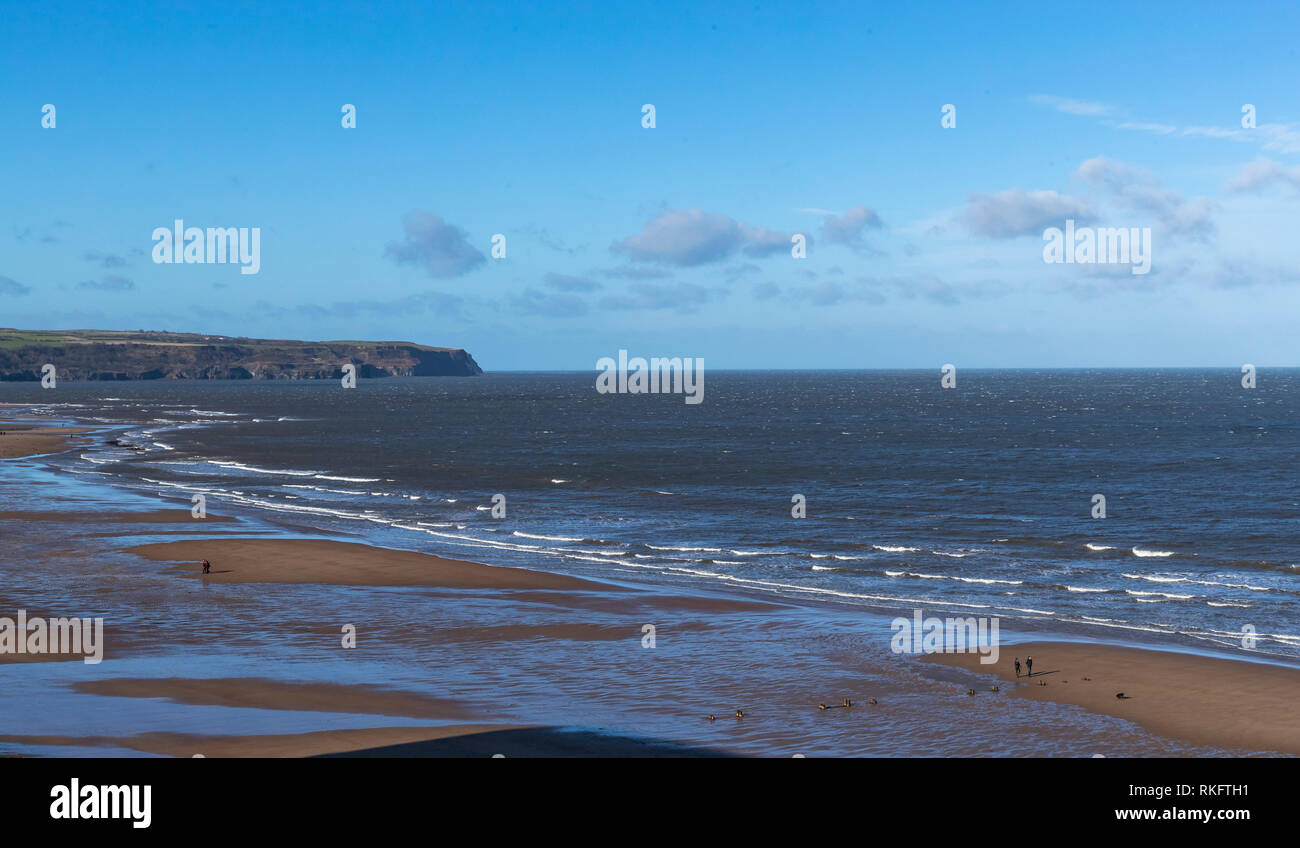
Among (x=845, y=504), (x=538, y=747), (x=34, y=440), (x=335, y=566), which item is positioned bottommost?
(x=538, y=747)

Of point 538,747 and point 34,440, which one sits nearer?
point 538,747

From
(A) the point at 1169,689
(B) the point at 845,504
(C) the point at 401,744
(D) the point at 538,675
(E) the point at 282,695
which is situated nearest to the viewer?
(C) the point at 401,744

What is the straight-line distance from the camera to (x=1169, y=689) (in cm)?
2361

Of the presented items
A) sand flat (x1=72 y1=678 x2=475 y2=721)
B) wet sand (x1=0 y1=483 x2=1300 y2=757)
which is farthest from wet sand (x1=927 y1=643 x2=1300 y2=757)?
sand flat (x1=72 y1=678 x2=475 y2=721)

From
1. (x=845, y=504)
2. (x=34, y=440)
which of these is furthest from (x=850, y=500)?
(x=34, y=440)

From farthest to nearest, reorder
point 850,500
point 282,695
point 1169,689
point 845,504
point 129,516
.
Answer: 1. point 850,500
2. point 845,504
3. point 129,516
4. point 1169,689
5. point 282,695

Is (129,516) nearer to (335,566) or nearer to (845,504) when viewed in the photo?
(335,566)

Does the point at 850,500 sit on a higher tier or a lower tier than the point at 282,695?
higher

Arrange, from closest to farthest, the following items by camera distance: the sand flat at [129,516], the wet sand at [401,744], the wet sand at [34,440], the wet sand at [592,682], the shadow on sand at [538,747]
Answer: the wet sand at [401,744] → the shadow on sand at [538,747] → the wet sand at [592,682] → the sand flat at [129,516] → the wet sand at [34,440]

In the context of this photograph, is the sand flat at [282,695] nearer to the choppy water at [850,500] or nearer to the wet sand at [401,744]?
the wet sand at [401,744]

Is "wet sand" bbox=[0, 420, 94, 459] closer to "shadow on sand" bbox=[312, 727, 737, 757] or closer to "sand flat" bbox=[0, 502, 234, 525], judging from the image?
"sand flat" bbox=[0, 502, 234, 525]

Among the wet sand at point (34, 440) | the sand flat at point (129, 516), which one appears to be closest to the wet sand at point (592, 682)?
the sand flat at point (129, 516)

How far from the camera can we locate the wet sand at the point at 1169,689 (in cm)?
2097
